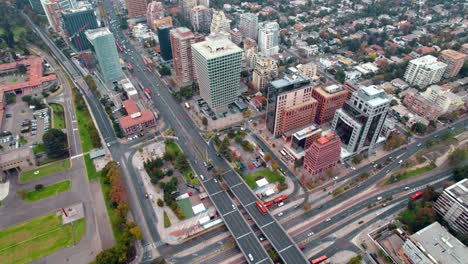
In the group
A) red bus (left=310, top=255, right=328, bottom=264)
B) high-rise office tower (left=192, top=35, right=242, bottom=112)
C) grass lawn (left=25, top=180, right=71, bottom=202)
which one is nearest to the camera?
red bus (left=310, top=255, right=328, bottom=264)

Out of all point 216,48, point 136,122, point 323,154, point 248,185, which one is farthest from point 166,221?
point 216,48

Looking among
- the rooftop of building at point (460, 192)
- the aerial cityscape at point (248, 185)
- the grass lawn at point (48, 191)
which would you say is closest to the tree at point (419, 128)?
the aerial cityscape at point (248, 185)

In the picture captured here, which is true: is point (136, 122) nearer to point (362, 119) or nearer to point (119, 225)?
point (119, 225)

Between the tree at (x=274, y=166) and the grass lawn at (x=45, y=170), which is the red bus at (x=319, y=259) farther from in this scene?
the grass lawn at (x=45, y=170)

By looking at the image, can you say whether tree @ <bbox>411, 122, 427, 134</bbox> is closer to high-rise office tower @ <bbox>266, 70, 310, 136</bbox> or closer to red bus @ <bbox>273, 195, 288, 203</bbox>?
high-rise office tower @ <bbox>266, 70, 310, 136</bbox>

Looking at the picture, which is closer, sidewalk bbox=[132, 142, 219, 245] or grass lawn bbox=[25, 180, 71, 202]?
sidewalk bbox=[132, 142, 219, 245]

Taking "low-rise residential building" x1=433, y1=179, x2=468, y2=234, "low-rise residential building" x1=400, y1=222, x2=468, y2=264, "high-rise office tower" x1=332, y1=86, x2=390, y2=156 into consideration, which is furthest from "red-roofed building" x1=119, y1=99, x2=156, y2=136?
"low-rise residential building" x1=433, y1=179, x2=468, y2=234
